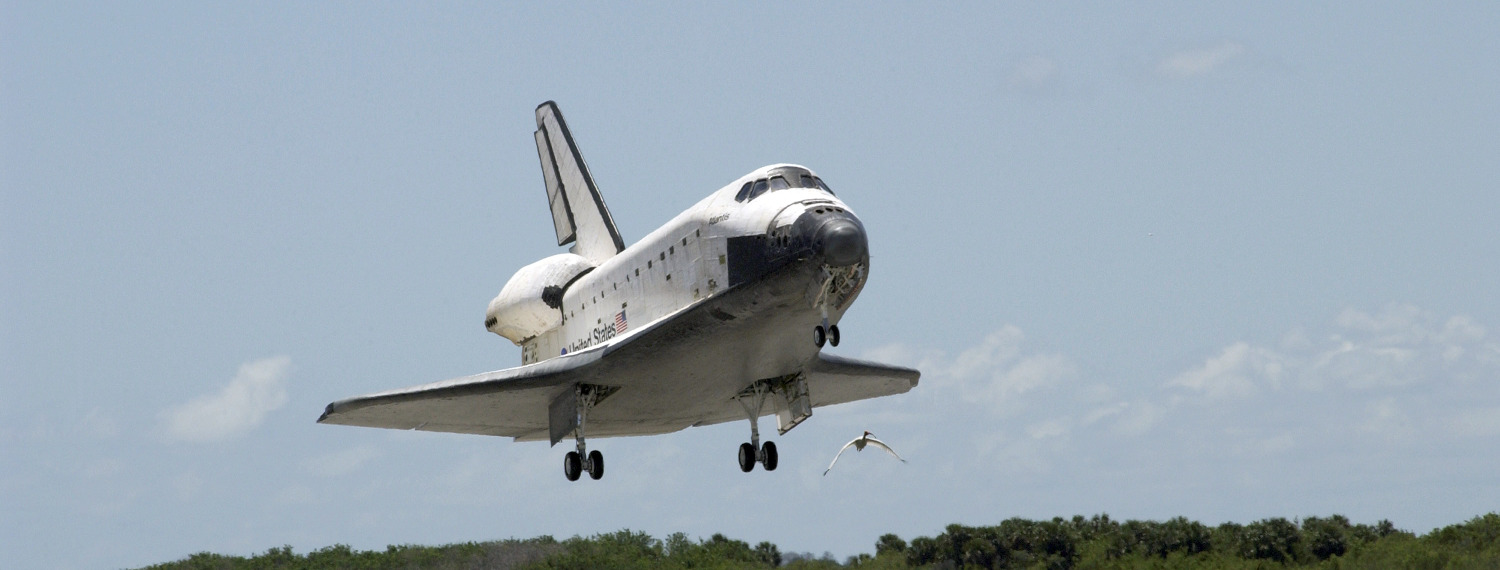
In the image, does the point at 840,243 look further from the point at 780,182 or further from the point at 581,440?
the point at 581,440

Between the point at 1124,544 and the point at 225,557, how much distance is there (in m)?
35.5

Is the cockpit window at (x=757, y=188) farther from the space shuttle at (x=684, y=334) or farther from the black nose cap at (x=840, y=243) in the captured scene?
the black nose cap at (x=840, y=243)

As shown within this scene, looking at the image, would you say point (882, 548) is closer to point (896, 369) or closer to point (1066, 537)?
point (1066, 537)

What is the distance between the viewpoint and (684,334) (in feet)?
72.8

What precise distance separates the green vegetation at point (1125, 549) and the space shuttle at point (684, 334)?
21.2m

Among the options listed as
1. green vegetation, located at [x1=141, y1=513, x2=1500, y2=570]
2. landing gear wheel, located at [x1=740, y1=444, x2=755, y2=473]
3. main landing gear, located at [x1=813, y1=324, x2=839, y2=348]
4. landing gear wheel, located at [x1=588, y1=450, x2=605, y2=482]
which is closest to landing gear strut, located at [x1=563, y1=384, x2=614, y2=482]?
landing gear wheel, located at [x1=588, y1=450, x2=605, y2=482]

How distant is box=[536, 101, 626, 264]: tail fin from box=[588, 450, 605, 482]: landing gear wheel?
6169mm

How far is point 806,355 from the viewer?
24047 mm

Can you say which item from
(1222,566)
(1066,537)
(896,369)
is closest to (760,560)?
(1066,537)

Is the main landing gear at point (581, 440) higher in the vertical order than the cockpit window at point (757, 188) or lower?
lower

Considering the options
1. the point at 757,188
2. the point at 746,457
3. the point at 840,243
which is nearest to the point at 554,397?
the point at 746,457

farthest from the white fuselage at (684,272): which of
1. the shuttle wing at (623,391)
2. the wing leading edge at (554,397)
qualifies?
the wing leading edge at (554,397)

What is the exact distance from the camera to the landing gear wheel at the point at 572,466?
2497cm

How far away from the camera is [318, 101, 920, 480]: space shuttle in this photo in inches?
811
